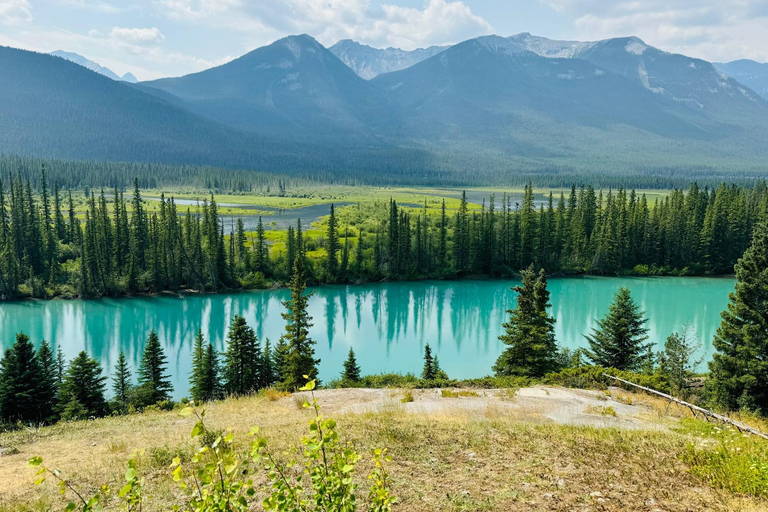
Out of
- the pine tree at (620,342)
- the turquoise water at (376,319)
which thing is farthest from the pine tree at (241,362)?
the pine tree at (620,342)

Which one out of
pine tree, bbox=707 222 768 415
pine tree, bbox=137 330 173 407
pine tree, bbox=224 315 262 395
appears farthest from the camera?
pine tree, bbox=224 315 262 395

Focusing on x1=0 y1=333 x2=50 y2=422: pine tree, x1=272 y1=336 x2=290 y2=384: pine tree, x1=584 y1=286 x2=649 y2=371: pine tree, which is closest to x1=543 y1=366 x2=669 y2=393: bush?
x1=584 y1=286 x2=649 y2=371: pine tree

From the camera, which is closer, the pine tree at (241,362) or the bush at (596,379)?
the bush at (596,379)

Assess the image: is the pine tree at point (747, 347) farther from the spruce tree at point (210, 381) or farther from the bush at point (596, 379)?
the spruce tree at point (210, 381)

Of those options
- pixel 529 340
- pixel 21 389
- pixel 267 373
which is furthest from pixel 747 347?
pixel 21 389

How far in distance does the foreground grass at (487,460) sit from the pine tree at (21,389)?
14.5 m

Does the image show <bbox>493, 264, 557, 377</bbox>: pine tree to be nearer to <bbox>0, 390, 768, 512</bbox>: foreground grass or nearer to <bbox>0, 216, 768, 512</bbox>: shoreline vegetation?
<bbox>0, 216, 768, 512</bbox>: shoreline vegetation

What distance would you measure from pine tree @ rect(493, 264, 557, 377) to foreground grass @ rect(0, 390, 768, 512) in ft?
50.5

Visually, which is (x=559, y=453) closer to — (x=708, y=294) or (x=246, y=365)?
(x=246, y=365)

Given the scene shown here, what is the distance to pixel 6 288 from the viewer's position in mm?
59781

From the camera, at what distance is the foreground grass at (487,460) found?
790 cm

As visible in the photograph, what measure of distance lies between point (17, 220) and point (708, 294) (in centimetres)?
9524

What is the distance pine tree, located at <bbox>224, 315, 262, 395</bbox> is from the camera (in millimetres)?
32000

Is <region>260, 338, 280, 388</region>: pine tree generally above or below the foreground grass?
below
